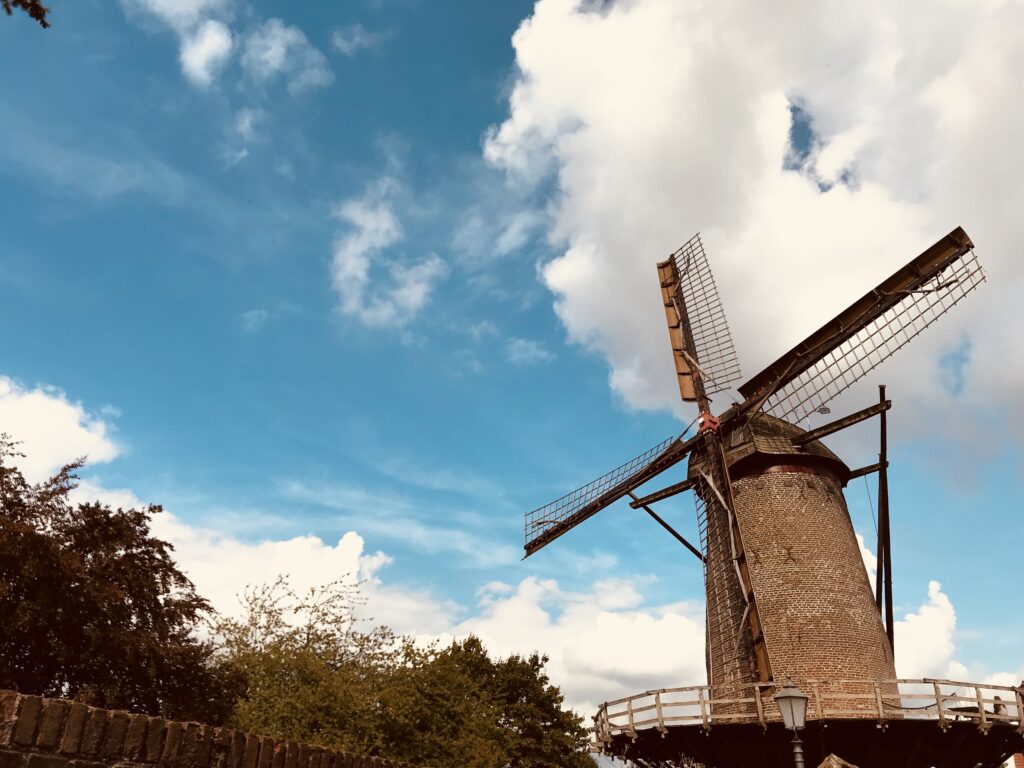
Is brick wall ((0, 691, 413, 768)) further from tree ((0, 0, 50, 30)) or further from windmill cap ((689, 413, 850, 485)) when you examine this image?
windmill cap ((689, 413, 850, 485))

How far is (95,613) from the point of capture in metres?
17.4

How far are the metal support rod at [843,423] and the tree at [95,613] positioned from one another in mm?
17207

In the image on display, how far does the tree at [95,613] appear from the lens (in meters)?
16.3

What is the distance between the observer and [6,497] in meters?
17.9

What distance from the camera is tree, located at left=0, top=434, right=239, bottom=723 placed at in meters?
16.3

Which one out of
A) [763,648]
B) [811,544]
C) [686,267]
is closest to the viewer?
[763,648]

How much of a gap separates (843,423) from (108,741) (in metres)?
21.9

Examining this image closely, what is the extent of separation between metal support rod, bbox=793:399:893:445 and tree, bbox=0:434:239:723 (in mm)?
17207

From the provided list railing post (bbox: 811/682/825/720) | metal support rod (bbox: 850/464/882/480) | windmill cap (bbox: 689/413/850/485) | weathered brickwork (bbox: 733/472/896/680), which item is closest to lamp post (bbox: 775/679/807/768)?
railing post (bbox: 811/682/825/720)

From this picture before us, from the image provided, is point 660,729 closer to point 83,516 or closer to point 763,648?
point 763,648

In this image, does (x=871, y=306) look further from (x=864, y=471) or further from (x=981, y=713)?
(x=981, y=713)

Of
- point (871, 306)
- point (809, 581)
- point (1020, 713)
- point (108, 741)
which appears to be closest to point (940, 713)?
point (1020, 713)

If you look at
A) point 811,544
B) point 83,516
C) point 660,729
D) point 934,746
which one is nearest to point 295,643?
point 83,516

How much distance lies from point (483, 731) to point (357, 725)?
11.1m
